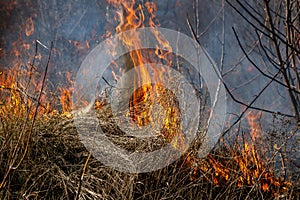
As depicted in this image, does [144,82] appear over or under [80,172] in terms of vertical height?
over

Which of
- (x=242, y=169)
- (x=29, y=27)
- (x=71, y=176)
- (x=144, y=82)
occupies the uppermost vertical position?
(x=29, y=27)

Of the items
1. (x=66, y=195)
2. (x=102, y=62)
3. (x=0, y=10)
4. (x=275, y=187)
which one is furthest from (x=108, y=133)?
(x=0, y=10)

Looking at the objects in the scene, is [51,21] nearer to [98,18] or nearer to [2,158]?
[98,18]

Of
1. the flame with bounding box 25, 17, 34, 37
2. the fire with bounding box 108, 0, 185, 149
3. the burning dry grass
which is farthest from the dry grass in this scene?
the flame with bounding box 25, 17, 34, 37

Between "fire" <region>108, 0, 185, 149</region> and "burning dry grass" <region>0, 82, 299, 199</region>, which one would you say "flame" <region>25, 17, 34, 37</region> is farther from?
"burning dry grass" <region>0, 82, 299, 199</region>

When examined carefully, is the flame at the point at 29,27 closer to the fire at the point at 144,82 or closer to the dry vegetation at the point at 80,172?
the fire at the point at 144,82

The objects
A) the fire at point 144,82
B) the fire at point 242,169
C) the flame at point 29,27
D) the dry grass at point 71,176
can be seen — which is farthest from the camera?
the flame at point 29,27

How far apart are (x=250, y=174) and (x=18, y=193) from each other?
1.60 meters

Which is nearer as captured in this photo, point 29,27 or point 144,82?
point 144,82

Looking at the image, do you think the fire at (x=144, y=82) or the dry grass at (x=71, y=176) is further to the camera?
the fire at (x=144, y=82)

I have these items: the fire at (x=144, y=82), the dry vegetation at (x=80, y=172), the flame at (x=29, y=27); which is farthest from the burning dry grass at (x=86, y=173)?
the flame at (x=29, y=27)

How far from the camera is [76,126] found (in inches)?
112

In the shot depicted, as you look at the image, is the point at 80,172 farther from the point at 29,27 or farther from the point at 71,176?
the point at 29,27

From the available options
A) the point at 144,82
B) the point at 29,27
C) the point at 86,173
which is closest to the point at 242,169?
the point at 86,173
